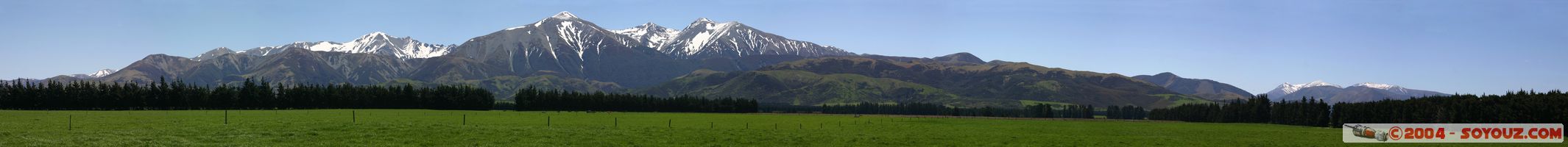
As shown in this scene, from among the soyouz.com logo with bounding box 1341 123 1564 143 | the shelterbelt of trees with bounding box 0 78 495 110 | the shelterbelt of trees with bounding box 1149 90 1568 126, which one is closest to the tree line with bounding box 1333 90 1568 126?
the shelterbelt of trees with bounding box 1149 90 1568 126

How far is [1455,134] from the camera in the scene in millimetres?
99625

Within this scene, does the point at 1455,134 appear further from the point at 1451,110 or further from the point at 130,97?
the point at 130,97

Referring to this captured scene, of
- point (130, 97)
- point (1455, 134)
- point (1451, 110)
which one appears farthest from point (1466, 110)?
point (130, 97)

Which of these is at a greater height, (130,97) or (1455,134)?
(130,97)

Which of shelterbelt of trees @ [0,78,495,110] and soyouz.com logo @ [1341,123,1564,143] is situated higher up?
shelterbelt of trees @ [0,78,495,110]

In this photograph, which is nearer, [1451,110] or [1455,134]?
[1455,134]

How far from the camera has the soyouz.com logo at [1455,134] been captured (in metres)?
80.4

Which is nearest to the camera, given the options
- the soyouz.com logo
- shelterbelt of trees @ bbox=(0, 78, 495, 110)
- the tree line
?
the soyouz.com logo

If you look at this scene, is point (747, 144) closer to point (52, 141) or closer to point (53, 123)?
point (52, 141)

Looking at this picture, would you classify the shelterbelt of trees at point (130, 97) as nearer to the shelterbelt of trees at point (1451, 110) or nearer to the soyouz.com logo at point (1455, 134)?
the soyouz.com logo at point (1455, 134)

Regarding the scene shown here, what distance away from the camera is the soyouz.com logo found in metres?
80.4

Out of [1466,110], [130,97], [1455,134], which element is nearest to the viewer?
[1455,134]

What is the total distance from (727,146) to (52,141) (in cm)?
3632

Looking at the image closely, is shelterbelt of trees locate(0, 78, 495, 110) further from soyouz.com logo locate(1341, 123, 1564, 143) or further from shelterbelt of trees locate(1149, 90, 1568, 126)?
shelterbelt of trees locate(1149, 90, 1568, 126)
